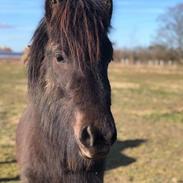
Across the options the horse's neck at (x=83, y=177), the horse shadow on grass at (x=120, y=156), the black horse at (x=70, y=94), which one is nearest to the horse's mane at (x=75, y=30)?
the black horse at (x=70, y=94)

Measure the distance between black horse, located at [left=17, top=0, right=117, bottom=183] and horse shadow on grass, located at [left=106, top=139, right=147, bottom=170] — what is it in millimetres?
4011

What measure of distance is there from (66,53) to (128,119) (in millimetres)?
10065

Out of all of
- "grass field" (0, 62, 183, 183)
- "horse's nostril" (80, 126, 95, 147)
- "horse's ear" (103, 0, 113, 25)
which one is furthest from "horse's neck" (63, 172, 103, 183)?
"grass field" (0, 62, 183, 183)

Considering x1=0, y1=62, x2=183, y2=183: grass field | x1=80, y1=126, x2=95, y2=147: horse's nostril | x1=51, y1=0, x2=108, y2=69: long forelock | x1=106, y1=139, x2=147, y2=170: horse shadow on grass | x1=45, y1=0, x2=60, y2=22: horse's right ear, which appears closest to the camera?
x1=80, y1=126, x2=95, y2=147: horse's nostril

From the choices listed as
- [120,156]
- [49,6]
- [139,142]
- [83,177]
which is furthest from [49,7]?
[139,142]

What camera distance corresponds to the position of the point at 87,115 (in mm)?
2984

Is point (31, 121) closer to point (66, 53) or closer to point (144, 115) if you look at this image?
point (66, 53)

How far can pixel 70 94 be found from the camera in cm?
327

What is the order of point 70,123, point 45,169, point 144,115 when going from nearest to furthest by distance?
point 70,123, point 45,169, point 144,115

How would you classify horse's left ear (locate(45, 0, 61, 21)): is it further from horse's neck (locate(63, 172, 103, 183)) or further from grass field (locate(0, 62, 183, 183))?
grass field (locate(0, 62, 183, 183))

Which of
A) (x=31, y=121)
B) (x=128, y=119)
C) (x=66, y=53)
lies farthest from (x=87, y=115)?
(x=128, y=119)

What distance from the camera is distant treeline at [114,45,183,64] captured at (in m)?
56.2

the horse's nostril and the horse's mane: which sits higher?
the horse's mane

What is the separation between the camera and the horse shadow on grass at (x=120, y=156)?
7.93 m
